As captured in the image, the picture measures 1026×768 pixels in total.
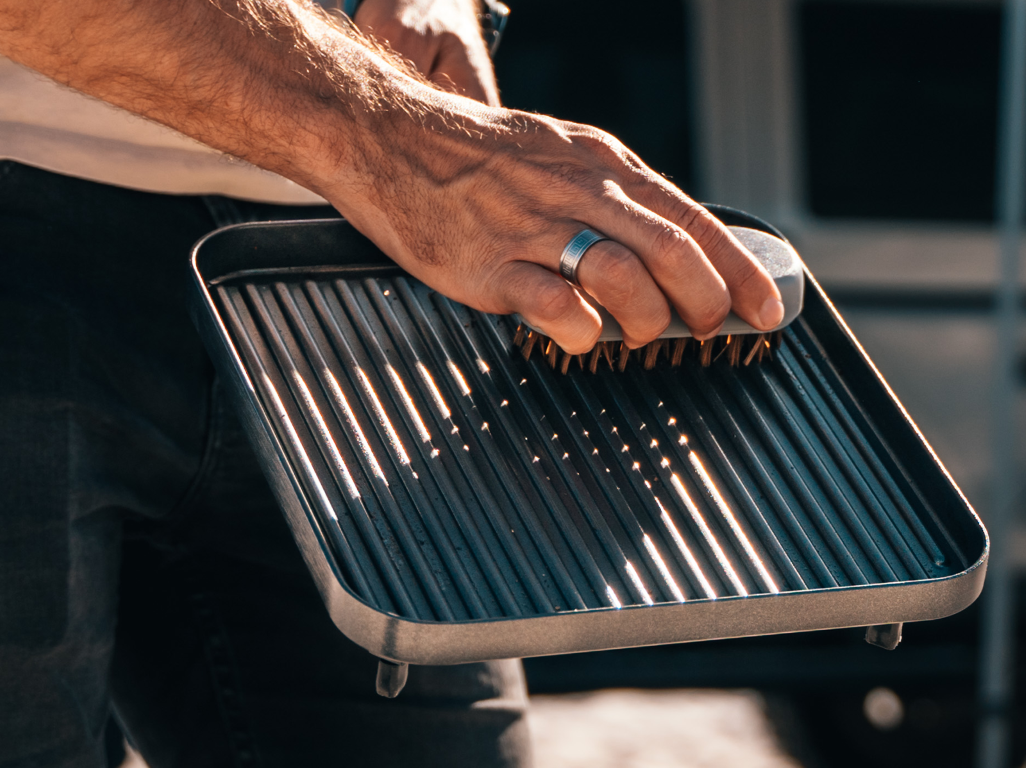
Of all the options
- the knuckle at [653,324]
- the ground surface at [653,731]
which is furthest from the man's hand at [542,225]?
the ground surface at [653,731]

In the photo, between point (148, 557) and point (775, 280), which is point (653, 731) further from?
point (775, 280)

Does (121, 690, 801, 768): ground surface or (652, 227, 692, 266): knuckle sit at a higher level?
(652, 227, 692, 266): knuckle

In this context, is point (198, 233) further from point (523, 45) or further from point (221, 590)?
point (523, 45)

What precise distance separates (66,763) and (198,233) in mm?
478

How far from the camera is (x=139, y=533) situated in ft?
3.38

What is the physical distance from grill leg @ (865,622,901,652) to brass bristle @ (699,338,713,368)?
0.82 feet

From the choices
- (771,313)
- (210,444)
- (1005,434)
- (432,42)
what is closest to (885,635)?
(771,313)

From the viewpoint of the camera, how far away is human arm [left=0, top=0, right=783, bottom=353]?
0.79 meters

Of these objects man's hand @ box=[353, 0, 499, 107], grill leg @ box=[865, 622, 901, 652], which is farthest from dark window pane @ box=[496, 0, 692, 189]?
grill leg @ box=[865, 622, 901, 652]

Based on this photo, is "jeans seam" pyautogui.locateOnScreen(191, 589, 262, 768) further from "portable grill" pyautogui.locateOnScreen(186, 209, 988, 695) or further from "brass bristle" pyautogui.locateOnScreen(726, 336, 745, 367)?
"brass bristle" pyautogui.locateOnScreen(726, 336, 745, 367)

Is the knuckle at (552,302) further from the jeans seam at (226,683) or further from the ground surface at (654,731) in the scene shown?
the ground surface at (654,731)

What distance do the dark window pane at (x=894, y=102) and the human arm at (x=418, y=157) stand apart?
2.08 m

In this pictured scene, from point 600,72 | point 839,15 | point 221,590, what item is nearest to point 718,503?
point 221,590

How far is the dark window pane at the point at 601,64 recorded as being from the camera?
2672 mm
